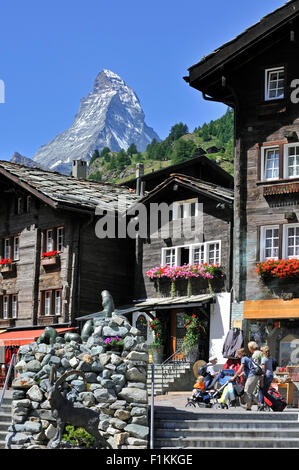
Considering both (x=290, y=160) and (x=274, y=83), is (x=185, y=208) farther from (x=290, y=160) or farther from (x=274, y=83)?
(x=274, y=83)

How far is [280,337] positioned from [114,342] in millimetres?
14228

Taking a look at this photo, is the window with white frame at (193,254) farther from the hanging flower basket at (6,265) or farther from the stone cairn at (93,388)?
the stone cairn at (93,388)

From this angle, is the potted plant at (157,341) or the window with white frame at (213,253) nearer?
the window with white frame at (213,253)

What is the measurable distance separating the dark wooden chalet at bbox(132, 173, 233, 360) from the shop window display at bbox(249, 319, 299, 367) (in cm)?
177

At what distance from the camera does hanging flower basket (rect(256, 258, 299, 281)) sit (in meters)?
31.3

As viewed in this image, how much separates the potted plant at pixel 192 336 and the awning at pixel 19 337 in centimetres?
593

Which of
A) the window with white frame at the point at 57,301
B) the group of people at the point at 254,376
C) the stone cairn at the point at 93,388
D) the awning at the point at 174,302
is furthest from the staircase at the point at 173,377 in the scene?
the stone cairn at the point at 93,388

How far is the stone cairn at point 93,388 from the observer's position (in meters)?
18.0

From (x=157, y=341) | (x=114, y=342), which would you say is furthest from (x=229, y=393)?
(x=157, y=341)

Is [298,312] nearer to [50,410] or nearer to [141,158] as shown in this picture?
[50,410]

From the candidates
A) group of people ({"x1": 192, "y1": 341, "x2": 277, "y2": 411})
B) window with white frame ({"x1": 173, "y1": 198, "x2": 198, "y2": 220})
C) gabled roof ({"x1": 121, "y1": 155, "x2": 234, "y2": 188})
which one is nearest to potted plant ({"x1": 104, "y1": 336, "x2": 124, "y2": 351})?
group of people ({"x1": 192, "y1": 341, "x2": 277, "y2": 411})

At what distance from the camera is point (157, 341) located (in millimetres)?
36406

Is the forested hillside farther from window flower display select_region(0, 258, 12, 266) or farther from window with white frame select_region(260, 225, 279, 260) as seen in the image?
window with white frame select_region(260, 225, 279, 260)
